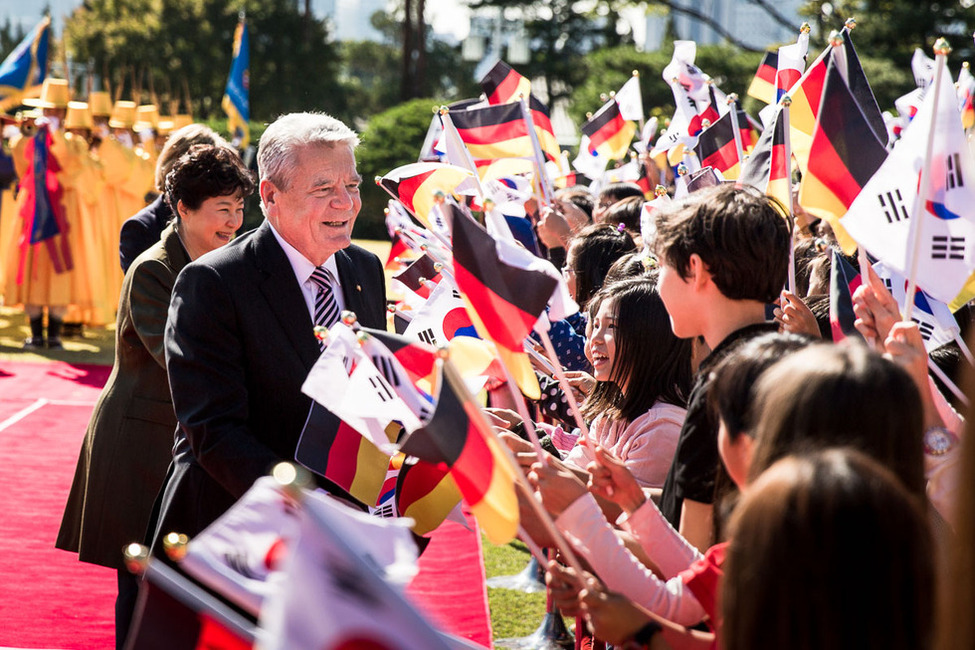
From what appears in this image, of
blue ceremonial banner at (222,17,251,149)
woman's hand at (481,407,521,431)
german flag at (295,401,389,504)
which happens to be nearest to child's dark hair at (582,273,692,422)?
woman's hand at (481,407,521,431)

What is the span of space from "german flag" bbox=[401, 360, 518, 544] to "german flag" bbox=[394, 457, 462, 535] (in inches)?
34.8

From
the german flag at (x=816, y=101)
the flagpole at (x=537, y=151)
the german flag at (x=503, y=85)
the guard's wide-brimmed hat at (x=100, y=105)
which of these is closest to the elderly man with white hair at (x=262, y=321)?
the german flag at (x=816, y=101)

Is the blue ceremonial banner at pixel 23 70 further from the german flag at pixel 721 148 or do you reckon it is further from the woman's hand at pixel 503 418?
the woman's hand at pixel 503 418

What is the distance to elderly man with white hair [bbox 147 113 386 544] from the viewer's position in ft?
8.80

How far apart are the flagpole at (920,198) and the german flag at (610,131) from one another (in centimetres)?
479

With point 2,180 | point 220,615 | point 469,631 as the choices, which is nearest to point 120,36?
point 2,180

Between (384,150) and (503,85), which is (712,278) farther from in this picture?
(384,150)

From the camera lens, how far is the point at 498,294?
2.36 m

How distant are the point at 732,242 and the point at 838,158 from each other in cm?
72

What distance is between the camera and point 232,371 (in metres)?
2.72

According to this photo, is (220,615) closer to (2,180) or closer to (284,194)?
(284,194)

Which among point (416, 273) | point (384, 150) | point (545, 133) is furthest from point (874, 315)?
point (384, 150)

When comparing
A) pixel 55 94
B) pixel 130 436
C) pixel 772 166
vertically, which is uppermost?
pixel 55 94

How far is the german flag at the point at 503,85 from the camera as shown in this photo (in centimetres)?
619
